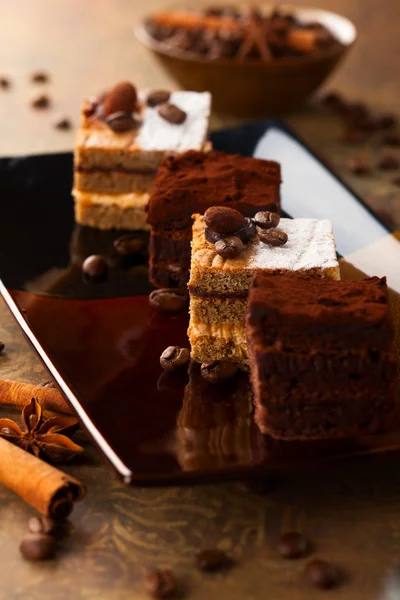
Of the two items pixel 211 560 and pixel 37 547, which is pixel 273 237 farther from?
pixel 37 547

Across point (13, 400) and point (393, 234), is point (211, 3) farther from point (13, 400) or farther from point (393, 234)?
point (13, 400)

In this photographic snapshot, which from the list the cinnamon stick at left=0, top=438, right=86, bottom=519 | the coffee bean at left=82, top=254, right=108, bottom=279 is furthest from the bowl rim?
the cinnamon stick at left=0, top=438, right=86, bottom=519

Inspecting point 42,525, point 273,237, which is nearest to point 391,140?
point 273,237

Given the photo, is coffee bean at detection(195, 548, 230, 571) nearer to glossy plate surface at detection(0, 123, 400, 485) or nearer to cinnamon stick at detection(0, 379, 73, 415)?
glossy plate surface at detection(0, 123, 400, 485)

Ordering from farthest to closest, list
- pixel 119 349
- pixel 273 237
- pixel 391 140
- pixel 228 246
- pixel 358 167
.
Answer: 1. pixel 391 140
2. pixel 358 167
3. pixel 119 349
4. pixel 273 237
5. pixel 228 246

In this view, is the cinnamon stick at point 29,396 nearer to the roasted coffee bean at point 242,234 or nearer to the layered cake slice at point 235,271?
the layered cake slice at point 235,271

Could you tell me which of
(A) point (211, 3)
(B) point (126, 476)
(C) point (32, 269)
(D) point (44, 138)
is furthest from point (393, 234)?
(A) point (211, 3)
